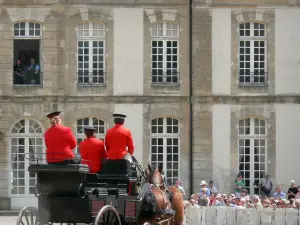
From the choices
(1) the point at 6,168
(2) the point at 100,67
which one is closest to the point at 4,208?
(1) the point at 6,168

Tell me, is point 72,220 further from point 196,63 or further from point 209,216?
point 196,63

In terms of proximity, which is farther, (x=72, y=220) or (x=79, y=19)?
(x=79, y=19)

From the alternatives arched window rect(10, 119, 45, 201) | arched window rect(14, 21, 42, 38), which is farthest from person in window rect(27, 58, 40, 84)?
arched window rect(10, 119, 45, 201)

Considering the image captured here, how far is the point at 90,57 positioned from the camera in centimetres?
4425

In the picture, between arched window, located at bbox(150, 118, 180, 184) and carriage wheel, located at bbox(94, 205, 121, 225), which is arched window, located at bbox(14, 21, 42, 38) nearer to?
arched window, located at bbox(150, 118, 180, 184)

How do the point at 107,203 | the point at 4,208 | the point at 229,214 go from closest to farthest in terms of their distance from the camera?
the point at 107,203
the point at 229,214
the point at 4,208

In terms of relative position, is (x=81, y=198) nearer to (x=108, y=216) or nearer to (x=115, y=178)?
(x=108, y=216)

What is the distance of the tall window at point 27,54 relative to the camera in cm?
4384

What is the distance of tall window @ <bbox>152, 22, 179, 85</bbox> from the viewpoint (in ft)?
146

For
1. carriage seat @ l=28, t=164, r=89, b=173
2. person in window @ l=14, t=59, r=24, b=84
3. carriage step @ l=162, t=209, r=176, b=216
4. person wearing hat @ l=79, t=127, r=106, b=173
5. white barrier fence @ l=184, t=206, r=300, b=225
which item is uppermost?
person in window @ l=14, t=59, r=24, b=84

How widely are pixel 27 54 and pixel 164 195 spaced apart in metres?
18.8

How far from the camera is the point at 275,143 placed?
4450 centimetres

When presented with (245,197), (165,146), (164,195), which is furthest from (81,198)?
(165,146)

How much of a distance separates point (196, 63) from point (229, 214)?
10930 mm
